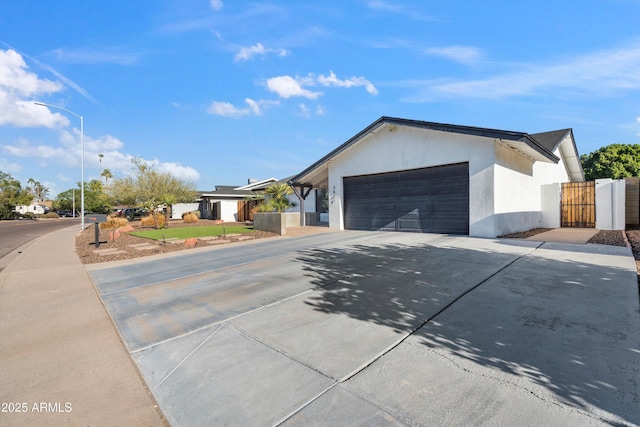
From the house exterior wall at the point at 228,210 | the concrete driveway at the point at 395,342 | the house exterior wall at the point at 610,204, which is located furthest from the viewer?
the house exterior wall at the point at 228,210

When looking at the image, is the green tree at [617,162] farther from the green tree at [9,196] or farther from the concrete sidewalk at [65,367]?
the green tree at [9,196]

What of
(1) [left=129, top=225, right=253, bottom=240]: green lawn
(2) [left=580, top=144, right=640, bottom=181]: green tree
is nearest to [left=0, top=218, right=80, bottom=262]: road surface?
(1) [left=129, top=225, right=253, bottom=240]: green lawn

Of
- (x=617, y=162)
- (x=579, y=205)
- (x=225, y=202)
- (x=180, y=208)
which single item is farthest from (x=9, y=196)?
(x=617, y=162)

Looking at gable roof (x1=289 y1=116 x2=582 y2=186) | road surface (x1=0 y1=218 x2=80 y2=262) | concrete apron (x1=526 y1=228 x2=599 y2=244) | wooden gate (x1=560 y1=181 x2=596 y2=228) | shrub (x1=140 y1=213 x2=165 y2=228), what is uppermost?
gable roof (x1=289 y1=116 x2=582 y2=186)

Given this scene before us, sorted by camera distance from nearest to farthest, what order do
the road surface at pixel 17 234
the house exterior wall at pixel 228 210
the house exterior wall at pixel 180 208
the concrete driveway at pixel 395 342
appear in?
the concrete driveway at pixel 395 342
the road surface at pixel 17 234
the house exterior wall at pixel 228 210
the house exterior wall at pixel 180 208

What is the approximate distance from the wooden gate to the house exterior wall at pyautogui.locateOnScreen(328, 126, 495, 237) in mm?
6980

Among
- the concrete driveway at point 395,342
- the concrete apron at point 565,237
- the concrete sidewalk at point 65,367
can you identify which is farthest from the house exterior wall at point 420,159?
the concrete sidewalk at point 65,367

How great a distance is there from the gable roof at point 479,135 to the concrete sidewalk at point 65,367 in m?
11.0

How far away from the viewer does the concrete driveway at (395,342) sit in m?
A: 2.29

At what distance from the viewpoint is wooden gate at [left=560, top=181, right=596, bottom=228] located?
13462 millimetres

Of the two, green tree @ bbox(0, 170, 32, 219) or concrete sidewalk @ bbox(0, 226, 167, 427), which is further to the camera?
green tree @ bbox(0, 170, 32, 219)

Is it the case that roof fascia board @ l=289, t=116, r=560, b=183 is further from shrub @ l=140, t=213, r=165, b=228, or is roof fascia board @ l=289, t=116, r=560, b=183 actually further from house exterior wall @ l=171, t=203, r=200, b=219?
house exterior wall @ l=171, t=203, r=200, b=219

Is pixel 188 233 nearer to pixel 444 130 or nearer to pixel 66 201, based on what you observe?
pixel 444 130

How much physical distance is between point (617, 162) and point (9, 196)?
78.4 m
